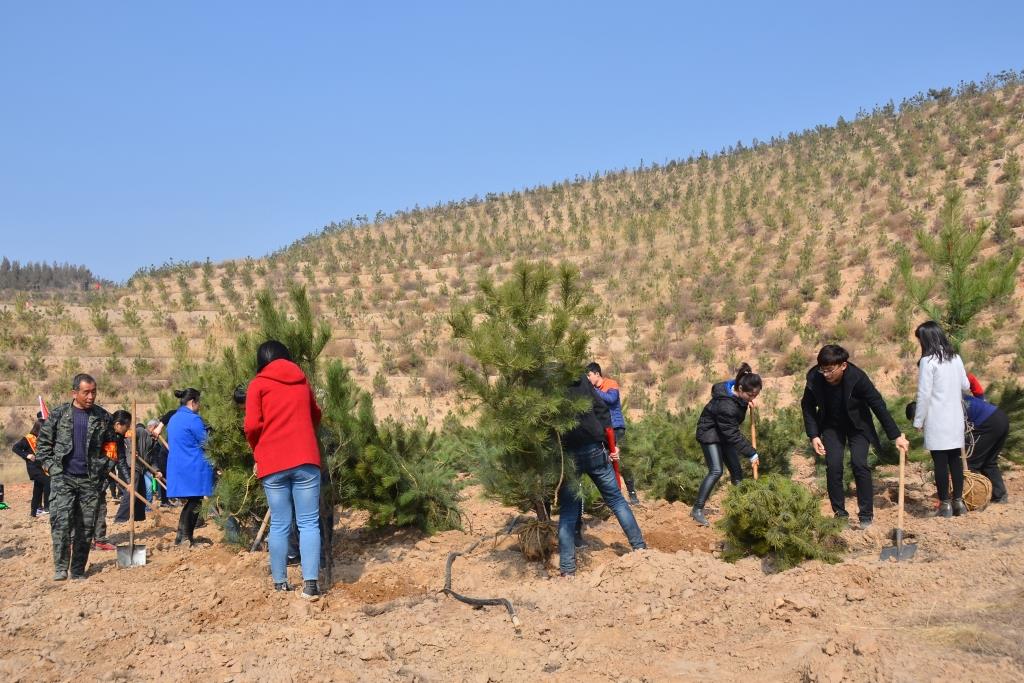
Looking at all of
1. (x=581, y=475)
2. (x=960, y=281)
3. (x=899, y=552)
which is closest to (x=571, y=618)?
(x=581, y=475)

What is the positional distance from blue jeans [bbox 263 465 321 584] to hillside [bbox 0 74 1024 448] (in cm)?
1245

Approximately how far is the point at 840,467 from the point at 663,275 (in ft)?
66.6

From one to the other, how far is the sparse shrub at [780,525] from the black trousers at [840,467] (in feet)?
1.96

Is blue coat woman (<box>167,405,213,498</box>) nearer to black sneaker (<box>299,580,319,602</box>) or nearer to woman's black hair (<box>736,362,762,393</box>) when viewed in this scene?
black sneaker (<box>299,580,319,602</box>)

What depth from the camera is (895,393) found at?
637 inches

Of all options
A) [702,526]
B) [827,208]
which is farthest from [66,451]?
[827,208]

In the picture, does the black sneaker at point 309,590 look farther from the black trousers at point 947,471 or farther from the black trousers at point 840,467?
the black trousers at point 947,471

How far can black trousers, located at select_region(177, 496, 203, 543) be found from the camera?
26.6 feet

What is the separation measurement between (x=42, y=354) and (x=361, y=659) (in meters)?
20.0

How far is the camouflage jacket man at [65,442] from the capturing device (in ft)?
21.7

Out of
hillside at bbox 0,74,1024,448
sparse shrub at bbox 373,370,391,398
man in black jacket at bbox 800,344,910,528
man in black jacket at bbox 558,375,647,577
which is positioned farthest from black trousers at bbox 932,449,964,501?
sparse shrub at bbox 373,370,391,398

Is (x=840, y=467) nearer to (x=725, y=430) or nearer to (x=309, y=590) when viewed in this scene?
(x=725, y=430)

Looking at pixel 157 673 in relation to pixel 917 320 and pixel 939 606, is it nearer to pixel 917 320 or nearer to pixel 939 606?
pixel 939 606

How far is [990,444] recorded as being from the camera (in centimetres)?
698
